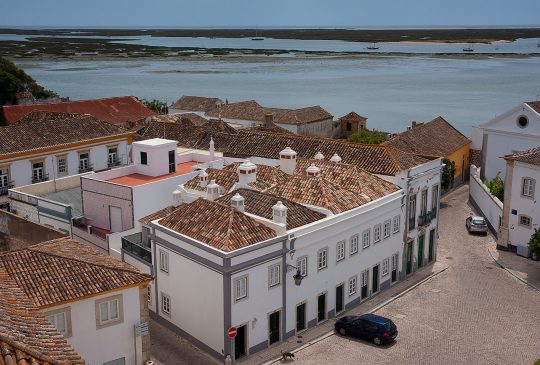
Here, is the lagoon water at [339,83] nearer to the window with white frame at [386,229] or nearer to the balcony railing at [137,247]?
the window with white frame at [386,229]

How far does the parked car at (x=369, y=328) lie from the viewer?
23.9m

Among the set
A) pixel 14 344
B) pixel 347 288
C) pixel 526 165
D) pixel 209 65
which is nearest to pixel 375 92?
pixel 209 65

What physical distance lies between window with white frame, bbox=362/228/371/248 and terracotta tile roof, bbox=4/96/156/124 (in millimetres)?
41140

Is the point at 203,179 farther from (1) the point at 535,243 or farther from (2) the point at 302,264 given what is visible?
(1) the point at 535,243

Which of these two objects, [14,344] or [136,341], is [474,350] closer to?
[136,341]

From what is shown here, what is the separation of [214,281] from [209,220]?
2511mm

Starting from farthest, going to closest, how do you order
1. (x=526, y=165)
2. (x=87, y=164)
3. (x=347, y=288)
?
(x=87, y=164) < (x=526, y=165) < (x=347, y=288)

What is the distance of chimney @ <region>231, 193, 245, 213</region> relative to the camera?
23750mm

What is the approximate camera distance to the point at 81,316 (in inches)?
730

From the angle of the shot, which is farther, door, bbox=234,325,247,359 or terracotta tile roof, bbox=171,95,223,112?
terracotta tile roof, bbox=171,95,223,112

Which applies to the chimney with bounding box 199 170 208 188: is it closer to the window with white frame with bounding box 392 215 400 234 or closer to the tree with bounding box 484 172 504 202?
the window with white frame with bounding box 392 215 400 234

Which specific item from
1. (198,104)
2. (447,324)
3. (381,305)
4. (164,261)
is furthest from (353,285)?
(198,104)

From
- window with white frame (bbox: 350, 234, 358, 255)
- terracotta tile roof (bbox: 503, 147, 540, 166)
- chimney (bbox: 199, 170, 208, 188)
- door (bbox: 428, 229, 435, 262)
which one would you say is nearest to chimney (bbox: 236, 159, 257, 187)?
chimney (bbox: 199, 170, 208, 188)

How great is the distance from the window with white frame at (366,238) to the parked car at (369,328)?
396 cm
